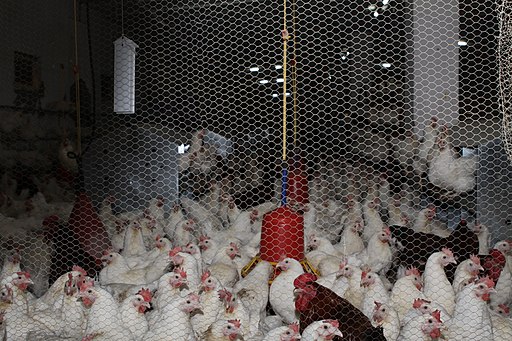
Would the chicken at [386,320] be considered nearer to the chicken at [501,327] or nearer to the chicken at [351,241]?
the chicken at [501,327]

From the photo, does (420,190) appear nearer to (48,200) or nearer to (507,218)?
(507,218)

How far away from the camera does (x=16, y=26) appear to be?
3703 mm

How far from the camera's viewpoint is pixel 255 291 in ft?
7.77

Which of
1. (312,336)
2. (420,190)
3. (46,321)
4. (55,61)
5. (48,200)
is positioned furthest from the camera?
(55,61)

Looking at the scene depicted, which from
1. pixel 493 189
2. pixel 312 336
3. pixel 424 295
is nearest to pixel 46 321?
pixel 312 336

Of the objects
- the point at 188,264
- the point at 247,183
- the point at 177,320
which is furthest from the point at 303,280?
the point at 247,183

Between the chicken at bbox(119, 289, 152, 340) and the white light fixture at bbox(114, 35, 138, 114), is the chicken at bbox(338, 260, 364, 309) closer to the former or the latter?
the chicken at bbox(119, 289, 152, 340)

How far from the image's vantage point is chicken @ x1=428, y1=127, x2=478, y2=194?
10.2ft

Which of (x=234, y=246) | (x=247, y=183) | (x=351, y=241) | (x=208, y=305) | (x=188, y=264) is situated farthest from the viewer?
(x=247, y=183)

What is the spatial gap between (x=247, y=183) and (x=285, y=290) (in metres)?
1.57

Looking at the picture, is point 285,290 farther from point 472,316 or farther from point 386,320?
point 472,316

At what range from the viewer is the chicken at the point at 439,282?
7.70ft

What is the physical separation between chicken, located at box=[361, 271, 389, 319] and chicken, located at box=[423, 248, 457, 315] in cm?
21

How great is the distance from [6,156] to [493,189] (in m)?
2.78
